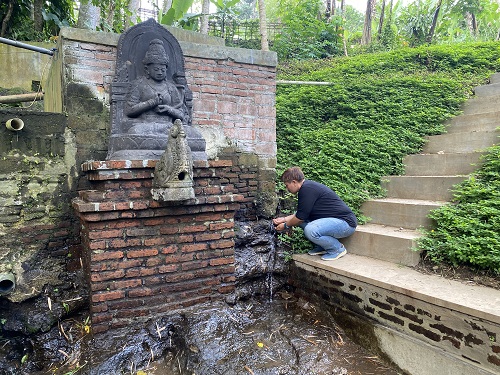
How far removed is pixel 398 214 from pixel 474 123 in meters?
2.33

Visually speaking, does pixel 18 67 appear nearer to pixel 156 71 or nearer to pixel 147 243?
pixel 156 71

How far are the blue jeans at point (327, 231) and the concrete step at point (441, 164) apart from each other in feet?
5.78

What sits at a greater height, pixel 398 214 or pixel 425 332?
pixel 398 214

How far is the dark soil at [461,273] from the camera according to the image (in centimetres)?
288

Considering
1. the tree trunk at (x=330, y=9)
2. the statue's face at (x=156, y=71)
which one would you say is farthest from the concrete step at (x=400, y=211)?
the tree trunk at (x=330, y=9)

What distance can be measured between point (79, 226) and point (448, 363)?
11.9 feet


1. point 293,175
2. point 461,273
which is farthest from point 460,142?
point 293,175

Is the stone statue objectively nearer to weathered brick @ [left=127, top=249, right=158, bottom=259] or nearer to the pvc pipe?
the pvc pipe

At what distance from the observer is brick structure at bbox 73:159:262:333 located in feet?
10.0

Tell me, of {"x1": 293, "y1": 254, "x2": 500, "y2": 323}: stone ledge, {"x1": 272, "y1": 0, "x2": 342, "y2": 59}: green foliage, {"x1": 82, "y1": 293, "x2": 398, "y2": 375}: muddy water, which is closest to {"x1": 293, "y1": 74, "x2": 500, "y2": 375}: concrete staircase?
{"x1": 293, "y1": 254, "x2": 500, "y2": 323}: stone ledge

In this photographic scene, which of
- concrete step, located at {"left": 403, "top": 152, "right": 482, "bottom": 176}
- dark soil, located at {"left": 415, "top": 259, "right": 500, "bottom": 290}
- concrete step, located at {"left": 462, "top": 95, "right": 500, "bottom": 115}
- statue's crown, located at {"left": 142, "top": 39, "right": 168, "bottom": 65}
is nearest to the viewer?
dark soil, located at {"left": 415, "top": 259, "right": 500, "bottom": 290}

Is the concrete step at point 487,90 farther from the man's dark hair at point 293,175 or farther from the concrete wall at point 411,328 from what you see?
the concrete wall at point 411,328

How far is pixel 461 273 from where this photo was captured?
309 centimetres

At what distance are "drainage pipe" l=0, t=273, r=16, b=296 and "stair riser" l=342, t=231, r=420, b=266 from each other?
138 inches
